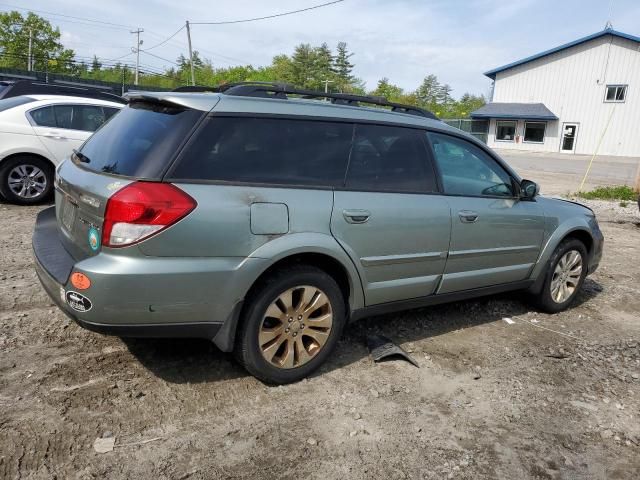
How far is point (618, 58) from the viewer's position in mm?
37625

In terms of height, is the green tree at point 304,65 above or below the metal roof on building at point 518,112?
above

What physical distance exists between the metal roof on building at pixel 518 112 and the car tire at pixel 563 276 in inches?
1480

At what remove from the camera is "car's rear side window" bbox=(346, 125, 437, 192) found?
3.55 m

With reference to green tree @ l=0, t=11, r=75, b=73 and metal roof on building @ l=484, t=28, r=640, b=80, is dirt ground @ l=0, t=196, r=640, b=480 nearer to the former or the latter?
metal roof on building @ l=484, t=28, r=640, b=80

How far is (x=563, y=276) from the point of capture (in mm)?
5102

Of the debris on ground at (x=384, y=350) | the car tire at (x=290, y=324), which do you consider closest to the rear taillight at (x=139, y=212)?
the car tire at (x=290, y=324)

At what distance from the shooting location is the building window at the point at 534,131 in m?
40.7

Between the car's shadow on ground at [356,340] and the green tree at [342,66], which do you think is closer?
the car's shadow on ground at [356,340]

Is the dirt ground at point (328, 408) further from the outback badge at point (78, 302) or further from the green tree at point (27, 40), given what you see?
the green tree at point (27, 40)

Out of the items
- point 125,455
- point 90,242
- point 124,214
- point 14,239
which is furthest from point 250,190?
point 14,239

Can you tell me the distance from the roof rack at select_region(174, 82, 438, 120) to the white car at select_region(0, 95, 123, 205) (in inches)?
192

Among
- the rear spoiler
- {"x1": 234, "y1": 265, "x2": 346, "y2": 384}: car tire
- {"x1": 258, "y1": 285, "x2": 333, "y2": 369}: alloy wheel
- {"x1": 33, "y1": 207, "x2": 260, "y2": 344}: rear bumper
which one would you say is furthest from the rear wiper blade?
{"x1": 258, "y1": 285, "x2": 333, "y2": 369}: alloy wheel

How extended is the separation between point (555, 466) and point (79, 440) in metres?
2.44

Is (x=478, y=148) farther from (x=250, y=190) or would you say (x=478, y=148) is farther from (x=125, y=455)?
(x=125, y=455)
